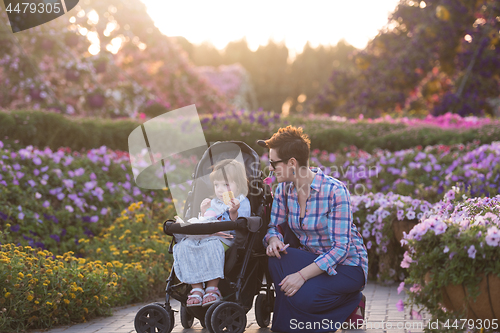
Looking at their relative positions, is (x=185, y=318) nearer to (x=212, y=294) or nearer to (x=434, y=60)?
(x=212, y=294)

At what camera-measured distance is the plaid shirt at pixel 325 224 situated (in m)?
3.12

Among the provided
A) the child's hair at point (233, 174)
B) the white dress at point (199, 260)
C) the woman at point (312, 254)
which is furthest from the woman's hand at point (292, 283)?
the child's hair at point (233, 174)

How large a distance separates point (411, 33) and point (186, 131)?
30.4 ft

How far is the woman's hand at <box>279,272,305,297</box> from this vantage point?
311 cm

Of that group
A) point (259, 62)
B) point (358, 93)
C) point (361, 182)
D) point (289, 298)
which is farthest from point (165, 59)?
point (259, 62)

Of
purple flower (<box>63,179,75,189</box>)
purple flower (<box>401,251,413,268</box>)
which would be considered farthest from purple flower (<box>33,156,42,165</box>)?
purple flower (<box>401,251,413,268</box>)

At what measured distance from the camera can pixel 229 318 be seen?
2.97 meters

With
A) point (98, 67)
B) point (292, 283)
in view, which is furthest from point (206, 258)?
point (98, 67)

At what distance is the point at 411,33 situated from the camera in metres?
14.7

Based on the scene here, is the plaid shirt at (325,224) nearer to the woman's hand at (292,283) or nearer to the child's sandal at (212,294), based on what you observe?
the woman's hand at (292,283)

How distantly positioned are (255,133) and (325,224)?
5.05m

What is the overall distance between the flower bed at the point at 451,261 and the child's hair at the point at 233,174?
1.23m

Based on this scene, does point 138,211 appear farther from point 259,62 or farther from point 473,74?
point 259,62

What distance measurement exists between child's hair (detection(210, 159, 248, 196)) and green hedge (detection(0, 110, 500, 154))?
4497mm
